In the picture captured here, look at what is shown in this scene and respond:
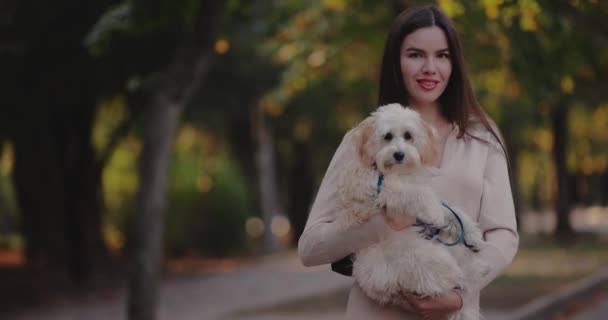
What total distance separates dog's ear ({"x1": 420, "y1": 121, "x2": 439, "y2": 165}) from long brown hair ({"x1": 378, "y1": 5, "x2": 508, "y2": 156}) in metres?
0.15

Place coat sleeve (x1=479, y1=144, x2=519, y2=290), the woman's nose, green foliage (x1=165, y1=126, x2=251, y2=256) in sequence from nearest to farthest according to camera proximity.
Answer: coat sleeve (x1=479, y1=144, x2=519, y2=290), the woman's nose, green foliage (x1=165, y1=126, x2=251, y2=256)

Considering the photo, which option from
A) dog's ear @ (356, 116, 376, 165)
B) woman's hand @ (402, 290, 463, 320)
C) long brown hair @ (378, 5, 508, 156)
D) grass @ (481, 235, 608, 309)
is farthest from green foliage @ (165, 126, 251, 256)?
woman's hand @ (402, 290, 463, 320)

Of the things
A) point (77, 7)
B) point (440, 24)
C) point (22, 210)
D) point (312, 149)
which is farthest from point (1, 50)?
point (312, 149)

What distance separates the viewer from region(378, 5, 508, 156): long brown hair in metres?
3.31

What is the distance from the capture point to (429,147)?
3109mm

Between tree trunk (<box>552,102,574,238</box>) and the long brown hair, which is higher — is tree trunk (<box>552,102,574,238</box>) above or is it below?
below

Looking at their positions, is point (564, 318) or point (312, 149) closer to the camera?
point (564, 318)

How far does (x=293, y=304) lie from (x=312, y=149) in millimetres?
14672

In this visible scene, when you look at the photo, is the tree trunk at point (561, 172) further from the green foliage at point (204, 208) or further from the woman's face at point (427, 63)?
the woman's face at point (427, 63)

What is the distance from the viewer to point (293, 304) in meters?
15.2

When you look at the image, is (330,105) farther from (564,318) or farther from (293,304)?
(564,318)

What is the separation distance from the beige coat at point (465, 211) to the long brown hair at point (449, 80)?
0.11 metres

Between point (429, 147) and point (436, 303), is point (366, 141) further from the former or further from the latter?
point (436, 303)

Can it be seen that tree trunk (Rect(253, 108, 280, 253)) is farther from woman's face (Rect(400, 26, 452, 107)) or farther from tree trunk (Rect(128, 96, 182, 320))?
woman's face (Rect(400, 26, 452, 107))
